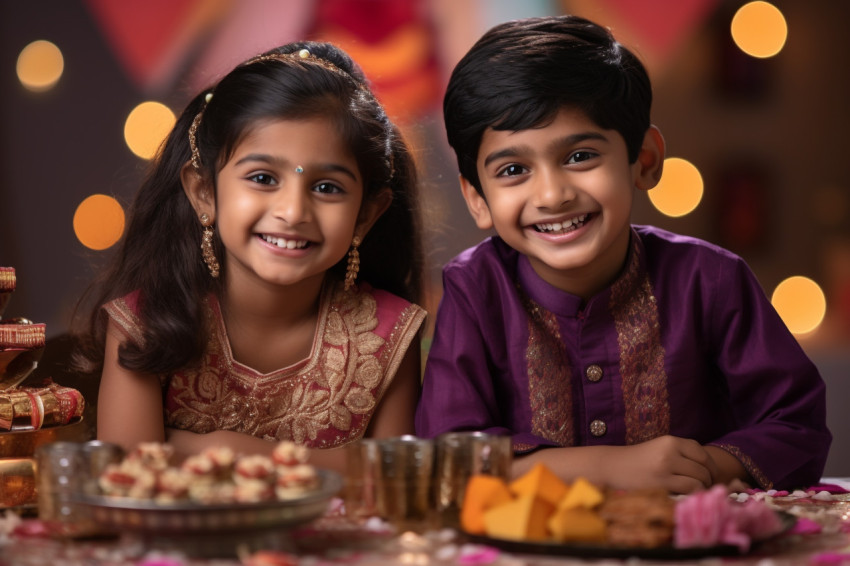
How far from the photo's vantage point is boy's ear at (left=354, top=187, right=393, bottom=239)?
1591 millimetres

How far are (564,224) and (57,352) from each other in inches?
33.0

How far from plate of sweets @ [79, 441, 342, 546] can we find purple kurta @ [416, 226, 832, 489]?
0.59 m

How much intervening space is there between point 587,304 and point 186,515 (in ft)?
2.75

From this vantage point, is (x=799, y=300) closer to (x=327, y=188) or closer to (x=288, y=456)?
(x=327, y=188)

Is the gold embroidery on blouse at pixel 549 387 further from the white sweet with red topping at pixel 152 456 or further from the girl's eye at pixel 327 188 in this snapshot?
the white sweet with red topping at pixel 152 456

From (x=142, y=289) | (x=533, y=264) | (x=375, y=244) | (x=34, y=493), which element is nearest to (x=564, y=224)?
(x=533, y=264)

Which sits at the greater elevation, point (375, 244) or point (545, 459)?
point (375, 244)

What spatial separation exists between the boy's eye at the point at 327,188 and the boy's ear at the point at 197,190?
0.19 m

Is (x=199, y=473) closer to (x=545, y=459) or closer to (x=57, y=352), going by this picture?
(x=545, y=459)

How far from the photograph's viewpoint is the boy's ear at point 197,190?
1.57 m

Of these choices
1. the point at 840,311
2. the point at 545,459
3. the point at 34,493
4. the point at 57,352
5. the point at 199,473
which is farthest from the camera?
→ the point at 840,311

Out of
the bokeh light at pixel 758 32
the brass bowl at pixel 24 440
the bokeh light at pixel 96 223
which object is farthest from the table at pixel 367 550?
the bokeh light at pixel 758 32

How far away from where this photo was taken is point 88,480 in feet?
2.97

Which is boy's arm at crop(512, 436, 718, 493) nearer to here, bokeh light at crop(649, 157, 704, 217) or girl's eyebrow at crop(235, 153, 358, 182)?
girl's eyebrow at crop(235, 153, 358, 182)
